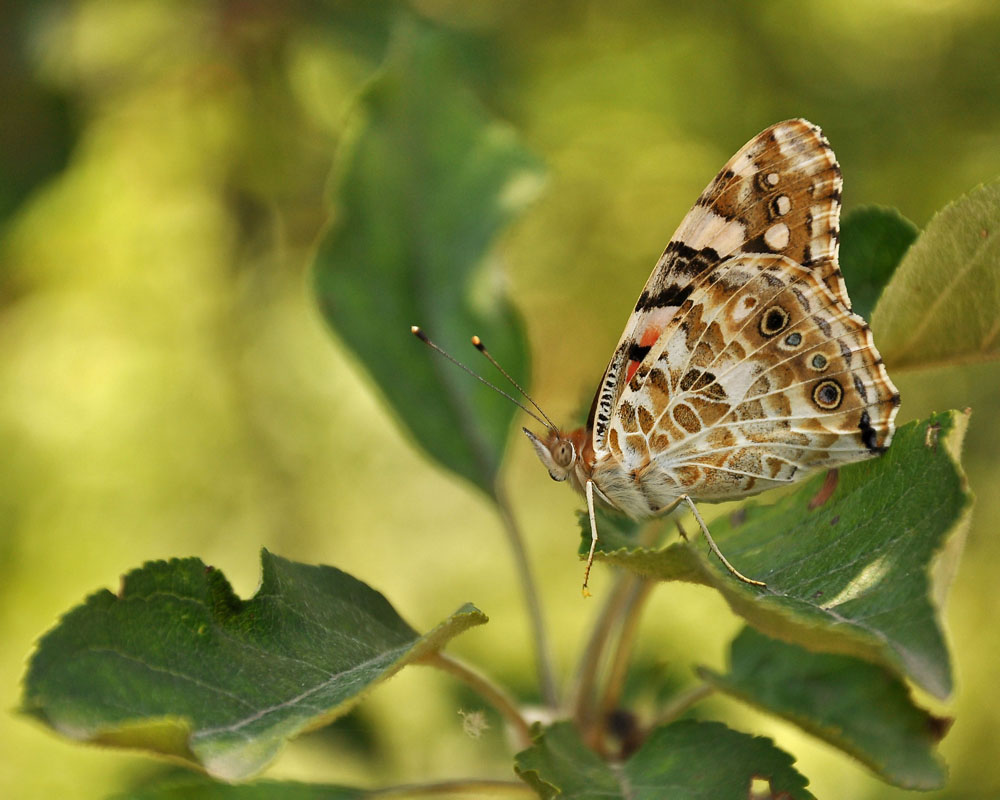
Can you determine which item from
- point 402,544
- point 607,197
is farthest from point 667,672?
point 607,197

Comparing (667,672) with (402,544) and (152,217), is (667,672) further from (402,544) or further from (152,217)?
(152,217)

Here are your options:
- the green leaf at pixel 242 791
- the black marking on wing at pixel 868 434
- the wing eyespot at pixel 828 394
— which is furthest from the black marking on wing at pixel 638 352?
the green leaf at pixel 242 791

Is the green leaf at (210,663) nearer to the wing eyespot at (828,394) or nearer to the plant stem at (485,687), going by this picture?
the plant stem at (485,687)

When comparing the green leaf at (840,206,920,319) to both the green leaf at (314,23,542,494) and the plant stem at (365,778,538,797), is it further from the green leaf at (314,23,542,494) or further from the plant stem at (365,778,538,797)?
the plant stem at (365,778,538,797)

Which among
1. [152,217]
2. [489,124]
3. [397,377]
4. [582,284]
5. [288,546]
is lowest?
[397,377]

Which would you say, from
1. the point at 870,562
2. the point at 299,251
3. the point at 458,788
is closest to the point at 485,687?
the point at 458,788

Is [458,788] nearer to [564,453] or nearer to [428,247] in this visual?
[564,453]
